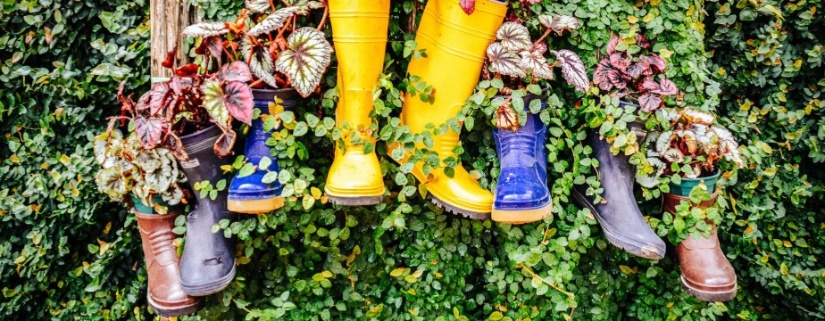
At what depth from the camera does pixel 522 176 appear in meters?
1.51

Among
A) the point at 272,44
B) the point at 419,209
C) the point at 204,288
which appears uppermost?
the point at 272,44

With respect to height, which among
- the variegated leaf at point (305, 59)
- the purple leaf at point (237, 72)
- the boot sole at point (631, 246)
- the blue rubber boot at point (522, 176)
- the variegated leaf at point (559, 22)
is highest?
the variegated leaf at point (559, 22)

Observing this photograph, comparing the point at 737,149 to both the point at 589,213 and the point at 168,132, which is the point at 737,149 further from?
the point at 168,132

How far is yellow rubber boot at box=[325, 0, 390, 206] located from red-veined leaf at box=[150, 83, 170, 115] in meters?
0.46

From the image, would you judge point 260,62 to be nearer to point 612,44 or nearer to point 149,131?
point 149,131

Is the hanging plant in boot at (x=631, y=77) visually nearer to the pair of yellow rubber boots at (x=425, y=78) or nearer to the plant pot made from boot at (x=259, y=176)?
the pair of yellow rubber boots at (x=425, y=78)

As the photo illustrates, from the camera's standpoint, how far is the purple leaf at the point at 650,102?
159 cm

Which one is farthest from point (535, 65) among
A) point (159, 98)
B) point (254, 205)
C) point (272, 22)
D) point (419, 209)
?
point (159, 98)

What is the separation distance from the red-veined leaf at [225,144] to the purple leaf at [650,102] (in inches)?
44.8

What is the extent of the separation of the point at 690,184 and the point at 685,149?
0.10 m

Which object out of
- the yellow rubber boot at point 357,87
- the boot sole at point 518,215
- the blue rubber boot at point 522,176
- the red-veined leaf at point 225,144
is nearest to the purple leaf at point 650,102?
the blue rubber boot at point 522,176

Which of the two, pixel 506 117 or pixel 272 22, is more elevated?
pixel 272 22

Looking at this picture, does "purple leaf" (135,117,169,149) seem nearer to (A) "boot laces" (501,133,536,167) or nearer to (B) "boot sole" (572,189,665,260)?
(A) "boot laces" (501,133,536,167)

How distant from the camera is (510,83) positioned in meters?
1.60
